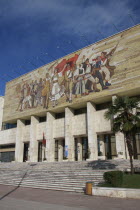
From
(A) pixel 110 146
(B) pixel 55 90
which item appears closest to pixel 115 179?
(A) pixel 110 146

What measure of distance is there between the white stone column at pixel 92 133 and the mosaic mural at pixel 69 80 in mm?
3291

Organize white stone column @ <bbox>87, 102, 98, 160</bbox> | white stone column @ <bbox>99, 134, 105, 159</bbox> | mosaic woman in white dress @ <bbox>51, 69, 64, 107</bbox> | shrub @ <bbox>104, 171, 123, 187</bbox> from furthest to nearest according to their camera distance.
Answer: mosaic woman in white dress @ <bbox>51, 69, 64, 107</bbox> → white stone column @ <bbox>99, 134, 105, 159</bbox> → white stone column @ <bbox>87, 102, 98, 160</bbox> → shrub @ <bbox>104, 171, 123, 187</bbox>

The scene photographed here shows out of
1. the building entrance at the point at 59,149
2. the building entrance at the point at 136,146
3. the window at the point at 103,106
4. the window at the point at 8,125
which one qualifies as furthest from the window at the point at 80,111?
the window at the point at 8,125

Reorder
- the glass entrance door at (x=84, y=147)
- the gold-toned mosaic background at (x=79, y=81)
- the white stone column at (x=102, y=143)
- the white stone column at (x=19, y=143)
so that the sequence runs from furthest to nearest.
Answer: the white stone column at (x=19, y=143) → the glass entrance door at (x=84, y=147) → the white stone column at (x=102, y=143) → the gold-toned mosaic background at (x=79, y=81)

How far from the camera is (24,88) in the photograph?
151 feet

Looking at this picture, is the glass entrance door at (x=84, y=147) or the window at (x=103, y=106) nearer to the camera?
the window at (x=103, y=106)

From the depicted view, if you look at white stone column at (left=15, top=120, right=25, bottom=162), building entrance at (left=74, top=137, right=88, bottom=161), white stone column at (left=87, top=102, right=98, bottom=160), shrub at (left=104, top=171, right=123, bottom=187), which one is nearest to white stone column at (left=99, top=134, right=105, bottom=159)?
white stone column at (left=87, top=102, right=98, bottom=160)

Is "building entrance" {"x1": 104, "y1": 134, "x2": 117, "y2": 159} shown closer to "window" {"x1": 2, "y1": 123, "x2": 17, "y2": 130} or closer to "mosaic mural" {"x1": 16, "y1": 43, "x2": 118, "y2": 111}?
"mosaic mural" {"x1": 16, "y1": 43, "x2": 118, "y2": 111}

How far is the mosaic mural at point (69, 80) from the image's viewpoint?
33338 mm

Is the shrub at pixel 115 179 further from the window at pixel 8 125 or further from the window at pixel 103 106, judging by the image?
the window at pixel 8 125

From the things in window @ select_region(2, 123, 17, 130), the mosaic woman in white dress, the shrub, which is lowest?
the shrub

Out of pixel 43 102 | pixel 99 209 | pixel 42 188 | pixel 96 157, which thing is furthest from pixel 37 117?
pixel 99 209

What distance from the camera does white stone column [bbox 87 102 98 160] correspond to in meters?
32.4

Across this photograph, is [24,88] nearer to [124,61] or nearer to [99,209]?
[124,61]
